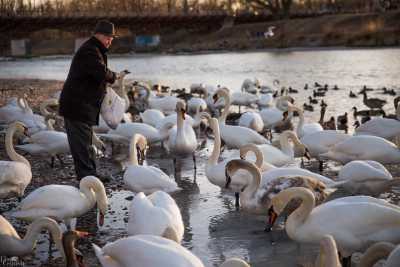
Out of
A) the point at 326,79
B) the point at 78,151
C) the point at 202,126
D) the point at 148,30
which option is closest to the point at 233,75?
the point at 326,79

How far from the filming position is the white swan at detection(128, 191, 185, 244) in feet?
17.7

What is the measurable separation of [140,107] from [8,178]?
11791 millimetres

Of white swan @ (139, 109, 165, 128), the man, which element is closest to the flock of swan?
the man

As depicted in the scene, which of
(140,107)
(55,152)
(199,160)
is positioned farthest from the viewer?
(140,107)

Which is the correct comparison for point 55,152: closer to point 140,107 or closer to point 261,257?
point 261,257

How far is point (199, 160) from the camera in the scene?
36.0ft

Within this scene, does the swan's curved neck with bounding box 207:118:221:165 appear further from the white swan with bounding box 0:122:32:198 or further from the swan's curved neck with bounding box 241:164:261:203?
the white swan with bounding box 0:122:32:198

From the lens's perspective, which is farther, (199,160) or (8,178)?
(199,160)

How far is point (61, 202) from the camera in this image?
6.38 meters

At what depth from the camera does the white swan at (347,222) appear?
211 inches

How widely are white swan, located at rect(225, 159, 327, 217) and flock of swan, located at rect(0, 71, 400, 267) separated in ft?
0.03

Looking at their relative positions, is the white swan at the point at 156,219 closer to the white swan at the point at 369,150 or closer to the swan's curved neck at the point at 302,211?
the swan's curved neck at the point at 302,211

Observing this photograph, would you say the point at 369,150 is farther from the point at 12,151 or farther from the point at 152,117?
the point at 152,117

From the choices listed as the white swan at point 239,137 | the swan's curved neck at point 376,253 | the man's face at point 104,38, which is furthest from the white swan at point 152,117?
the swan's curved neck at point 376,253
